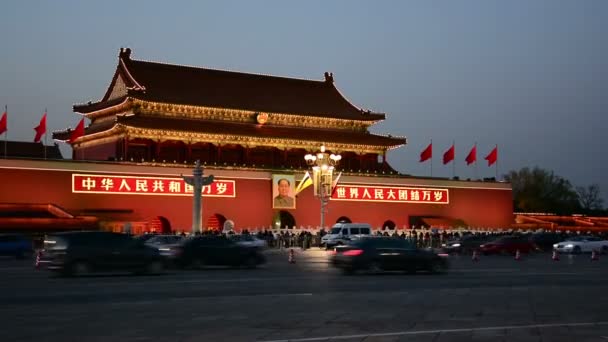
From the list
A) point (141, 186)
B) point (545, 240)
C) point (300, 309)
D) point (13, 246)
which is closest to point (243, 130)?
point (141, 186)

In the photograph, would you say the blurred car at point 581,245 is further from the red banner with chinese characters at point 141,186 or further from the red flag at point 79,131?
the red flag at point 79,131

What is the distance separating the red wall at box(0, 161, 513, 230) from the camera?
52844 mm

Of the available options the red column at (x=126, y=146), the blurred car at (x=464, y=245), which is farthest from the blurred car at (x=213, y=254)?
the red column at (x=126, y=146)

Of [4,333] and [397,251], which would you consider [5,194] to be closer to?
[397,251]

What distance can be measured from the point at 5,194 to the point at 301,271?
93.7 ft

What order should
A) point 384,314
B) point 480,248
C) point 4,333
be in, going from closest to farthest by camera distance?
point 4,333 < point 384,314 < point 480,248

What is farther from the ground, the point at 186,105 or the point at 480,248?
the point at 186,105

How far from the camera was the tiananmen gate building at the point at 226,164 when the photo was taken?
54.4 meters

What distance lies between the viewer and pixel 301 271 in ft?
92.6

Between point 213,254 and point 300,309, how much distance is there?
1490 cm

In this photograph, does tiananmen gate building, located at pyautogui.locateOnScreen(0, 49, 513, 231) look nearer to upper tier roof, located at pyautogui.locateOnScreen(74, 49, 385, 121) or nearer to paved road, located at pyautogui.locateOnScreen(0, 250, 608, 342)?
upper tier roof, located at pyautogui.locateOnScreen(74, 49, 385, 121)

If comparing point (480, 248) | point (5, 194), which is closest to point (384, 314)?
point (480, 248)

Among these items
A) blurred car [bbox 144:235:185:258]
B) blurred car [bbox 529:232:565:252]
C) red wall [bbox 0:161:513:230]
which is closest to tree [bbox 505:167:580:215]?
red wall [bbox 0:161:513:230]

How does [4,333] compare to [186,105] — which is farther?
[186,105]
